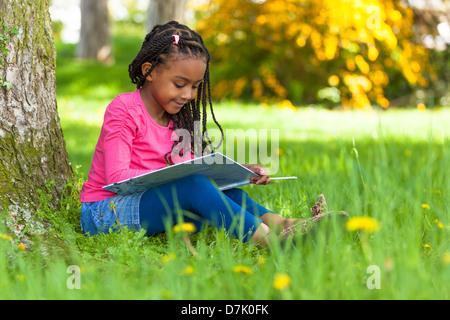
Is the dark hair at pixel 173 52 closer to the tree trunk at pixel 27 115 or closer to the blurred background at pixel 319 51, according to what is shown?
the tree trunk at pixel 27 115

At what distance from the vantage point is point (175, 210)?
2.31 meters

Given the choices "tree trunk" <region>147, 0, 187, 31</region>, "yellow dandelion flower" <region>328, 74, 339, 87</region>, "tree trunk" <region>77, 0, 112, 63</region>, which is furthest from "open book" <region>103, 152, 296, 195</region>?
"tree trunk" <region>77, 0, 112, 63</region>

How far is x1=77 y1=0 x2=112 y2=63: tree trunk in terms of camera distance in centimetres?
1243

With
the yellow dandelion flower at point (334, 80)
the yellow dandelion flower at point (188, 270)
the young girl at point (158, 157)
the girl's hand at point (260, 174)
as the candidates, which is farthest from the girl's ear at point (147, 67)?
the yellow dandelion flower at point (334, 80)

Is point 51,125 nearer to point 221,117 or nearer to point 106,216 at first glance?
point 106,216

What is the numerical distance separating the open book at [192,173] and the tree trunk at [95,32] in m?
11.0

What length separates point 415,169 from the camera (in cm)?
374

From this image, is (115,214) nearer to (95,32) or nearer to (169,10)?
(169,10)

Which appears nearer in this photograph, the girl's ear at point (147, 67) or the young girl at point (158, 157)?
the young girl at point (158, 157)

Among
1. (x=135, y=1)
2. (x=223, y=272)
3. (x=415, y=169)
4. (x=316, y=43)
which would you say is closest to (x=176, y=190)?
(x=223, y=272)

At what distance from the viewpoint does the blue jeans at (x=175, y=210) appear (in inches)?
87.7

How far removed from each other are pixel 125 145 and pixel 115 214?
0.32 m

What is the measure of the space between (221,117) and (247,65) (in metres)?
2.75

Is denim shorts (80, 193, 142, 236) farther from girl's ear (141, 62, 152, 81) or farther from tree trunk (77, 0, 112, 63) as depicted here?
tree trunk (77, 0, 112, 63)
